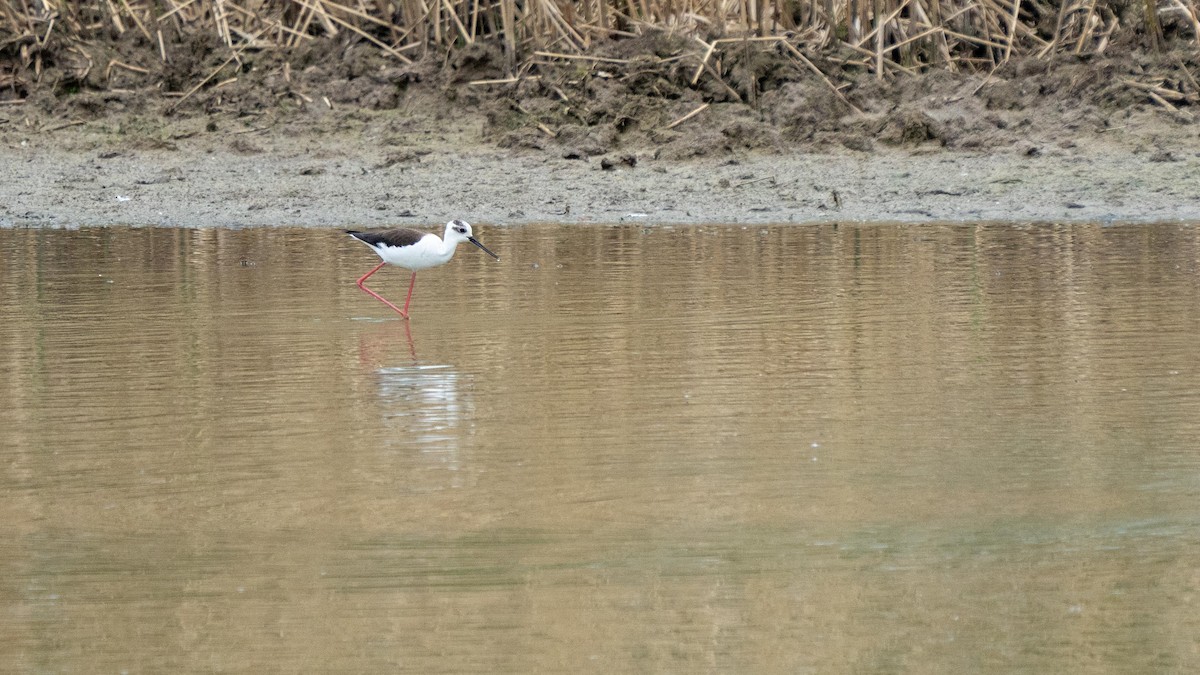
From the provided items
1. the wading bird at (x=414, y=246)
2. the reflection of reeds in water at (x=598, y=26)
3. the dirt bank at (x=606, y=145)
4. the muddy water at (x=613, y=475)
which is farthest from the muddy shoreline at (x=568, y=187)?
the muddy water at (x=613, y=475)

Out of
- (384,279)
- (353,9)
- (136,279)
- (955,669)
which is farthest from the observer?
(353,9)

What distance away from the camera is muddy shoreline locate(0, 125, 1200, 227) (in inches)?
548

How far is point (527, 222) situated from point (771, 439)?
7.68 meters

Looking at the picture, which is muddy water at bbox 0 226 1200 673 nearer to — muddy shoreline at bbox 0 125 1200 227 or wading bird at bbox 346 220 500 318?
wading bird at bbox 346 220 500 318

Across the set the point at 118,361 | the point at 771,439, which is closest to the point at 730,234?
the point at 118,361

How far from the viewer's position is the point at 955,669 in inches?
166

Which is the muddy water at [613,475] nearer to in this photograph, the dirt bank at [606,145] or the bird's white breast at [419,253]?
the bird's white breast at [419,253]

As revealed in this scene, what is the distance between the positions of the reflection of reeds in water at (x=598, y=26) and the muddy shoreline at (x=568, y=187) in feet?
5.25

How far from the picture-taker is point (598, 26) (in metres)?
17.5

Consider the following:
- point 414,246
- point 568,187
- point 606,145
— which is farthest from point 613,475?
point 606,145

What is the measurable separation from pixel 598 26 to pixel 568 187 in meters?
3.08

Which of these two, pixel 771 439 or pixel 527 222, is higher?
pixel 771 439

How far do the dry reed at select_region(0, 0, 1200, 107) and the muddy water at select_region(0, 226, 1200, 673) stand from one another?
6.69 metres

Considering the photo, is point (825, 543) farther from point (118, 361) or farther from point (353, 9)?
point (353, 9)
